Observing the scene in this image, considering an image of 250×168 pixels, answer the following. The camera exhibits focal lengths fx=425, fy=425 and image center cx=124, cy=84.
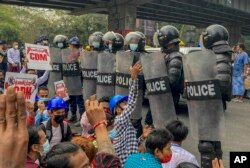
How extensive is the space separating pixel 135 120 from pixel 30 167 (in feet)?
13.2

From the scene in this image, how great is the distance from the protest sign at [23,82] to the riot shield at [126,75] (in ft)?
5.86

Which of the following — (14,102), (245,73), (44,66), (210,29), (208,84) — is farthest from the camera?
(245,73)

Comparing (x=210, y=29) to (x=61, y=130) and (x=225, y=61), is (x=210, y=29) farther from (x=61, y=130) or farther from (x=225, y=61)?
(x=61, y=130)

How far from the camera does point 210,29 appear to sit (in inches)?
196

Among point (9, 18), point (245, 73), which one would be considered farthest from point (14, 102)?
point (9, 18)

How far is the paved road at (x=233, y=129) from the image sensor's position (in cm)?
747

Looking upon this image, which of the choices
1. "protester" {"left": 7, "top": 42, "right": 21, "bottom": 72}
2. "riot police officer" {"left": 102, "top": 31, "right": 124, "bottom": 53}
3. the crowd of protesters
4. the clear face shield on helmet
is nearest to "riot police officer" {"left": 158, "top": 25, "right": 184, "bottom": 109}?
the crowd of protesters

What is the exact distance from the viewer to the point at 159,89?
536 cm

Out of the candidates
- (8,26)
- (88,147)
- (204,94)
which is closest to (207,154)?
(204,94)

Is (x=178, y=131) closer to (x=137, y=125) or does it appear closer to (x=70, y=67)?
(x=137, y=125)

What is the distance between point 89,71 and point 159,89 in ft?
8.96

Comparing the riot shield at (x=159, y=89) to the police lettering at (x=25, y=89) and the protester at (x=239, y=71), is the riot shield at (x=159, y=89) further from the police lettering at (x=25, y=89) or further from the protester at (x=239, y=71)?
the protester at (x=239, y=71)

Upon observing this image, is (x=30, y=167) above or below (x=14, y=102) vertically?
below

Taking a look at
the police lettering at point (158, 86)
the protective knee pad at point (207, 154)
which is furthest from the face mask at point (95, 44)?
the protective knee pad at point (207, 154)
